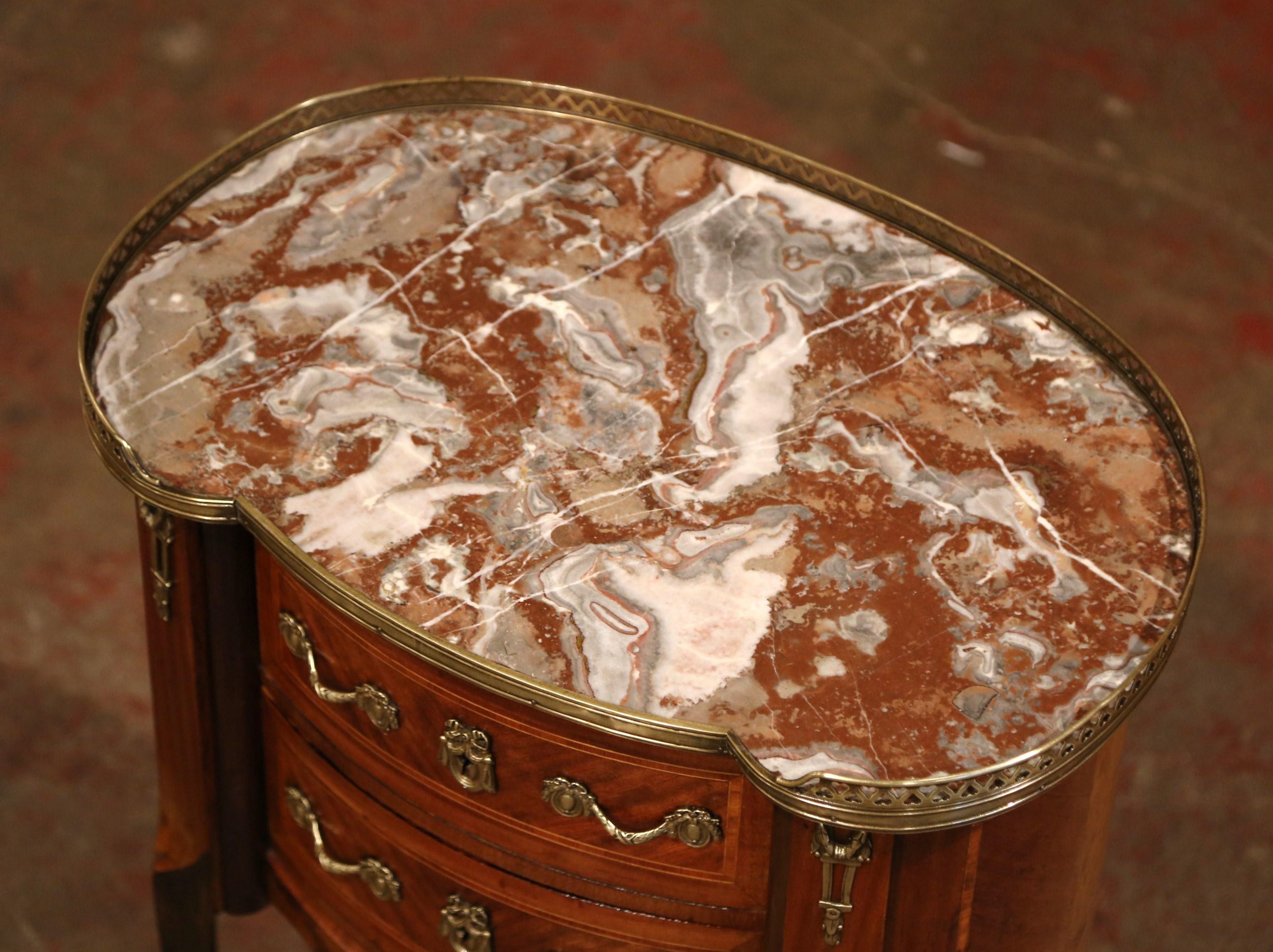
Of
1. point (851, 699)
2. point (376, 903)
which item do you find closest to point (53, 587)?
point (376, 903)

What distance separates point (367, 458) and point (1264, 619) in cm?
167

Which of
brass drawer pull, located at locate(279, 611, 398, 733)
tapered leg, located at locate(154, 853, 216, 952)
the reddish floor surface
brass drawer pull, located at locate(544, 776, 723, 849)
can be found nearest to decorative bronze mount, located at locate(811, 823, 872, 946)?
brass drawer pull, located at locate(544, 776, 723, 849)

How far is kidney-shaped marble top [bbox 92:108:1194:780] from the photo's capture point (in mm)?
1738

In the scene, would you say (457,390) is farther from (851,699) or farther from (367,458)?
(851,699)

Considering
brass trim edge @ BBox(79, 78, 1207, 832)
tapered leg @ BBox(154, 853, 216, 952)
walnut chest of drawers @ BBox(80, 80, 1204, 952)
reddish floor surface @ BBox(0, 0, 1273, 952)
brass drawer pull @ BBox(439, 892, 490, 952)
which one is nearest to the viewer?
brass trim edge @ BBox(79, 78, 1207, 832)

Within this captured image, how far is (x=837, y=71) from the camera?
3.58 meters

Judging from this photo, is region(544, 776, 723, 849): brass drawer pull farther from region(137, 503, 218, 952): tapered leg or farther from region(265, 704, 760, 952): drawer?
region(137, 503, 218, 952): tapered leg

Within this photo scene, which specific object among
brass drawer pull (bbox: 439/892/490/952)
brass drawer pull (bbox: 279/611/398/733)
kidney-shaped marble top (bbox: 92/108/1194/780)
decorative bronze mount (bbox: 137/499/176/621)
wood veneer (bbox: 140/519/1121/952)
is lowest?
brass drawer pull (bbox: 439/892/490/952)

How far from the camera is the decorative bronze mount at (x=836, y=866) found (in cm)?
168

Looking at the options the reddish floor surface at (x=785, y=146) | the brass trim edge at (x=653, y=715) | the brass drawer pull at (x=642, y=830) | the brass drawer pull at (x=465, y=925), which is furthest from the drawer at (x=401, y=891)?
the reddish floor surface at (x=785, y=146)

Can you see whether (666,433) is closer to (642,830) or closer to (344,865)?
(642,830)

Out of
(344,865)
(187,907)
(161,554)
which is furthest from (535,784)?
(187,907)

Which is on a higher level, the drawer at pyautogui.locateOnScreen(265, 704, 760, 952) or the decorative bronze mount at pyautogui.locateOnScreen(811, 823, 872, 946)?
the decorative bronze mount at pyautogui.locateOnScreen(811, 823, 872, 946)

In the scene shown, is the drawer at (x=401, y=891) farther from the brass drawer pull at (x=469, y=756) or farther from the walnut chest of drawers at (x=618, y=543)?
the brass drawer pull at (x=469, y=756)
